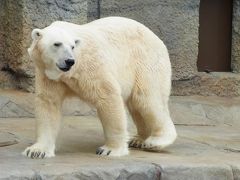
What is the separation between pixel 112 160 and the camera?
4641mm

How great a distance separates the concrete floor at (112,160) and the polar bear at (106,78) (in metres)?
0.15

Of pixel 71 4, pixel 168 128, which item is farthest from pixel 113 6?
pixel 168 128

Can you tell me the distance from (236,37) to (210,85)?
64 centimetres

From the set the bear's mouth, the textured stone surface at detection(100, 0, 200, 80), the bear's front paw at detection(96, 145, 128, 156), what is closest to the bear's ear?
the bear's mouth

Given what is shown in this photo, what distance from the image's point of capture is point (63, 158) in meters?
4.66

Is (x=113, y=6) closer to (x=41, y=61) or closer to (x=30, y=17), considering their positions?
(x=30, y=17)

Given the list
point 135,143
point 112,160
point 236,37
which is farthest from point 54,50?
point 236,37

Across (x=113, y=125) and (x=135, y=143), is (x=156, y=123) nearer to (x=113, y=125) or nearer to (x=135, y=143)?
(x=135, y=143)

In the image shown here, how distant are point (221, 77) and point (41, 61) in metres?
3.61

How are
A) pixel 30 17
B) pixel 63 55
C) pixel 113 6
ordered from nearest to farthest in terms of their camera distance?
1. pixel 63 55
2. pixel 30 17
3. pixel 113 6

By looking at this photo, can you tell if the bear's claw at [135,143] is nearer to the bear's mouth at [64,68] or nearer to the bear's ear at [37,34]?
the bear's mouth at [64,68]

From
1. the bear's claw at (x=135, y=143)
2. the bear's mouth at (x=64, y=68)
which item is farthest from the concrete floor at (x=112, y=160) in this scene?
the bear's mouth at (x=64, y=68)

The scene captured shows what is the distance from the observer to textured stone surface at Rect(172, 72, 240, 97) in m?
7.71

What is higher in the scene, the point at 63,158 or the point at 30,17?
the point at 30,17
